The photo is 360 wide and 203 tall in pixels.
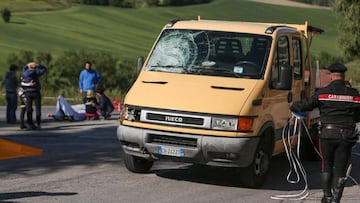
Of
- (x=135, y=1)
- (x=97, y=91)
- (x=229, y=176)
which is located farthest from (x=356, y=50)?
(x=135, y=1)

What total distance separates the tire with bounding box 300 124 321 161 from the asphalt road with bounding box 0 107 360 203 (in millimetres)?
126

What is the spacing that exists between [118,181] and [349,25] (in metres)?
34.2

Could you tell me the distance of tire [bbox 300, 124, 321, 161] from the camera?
11.9 m

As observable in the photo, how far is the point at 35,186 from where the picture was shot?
8.97 m

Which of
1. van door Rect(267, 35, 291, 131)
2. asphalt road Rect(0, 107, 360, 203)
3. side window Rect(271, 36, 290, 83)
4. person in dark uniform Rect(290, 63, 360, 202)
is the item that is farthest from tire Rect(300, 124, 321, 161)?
person in dark uniform Rect(290, 63, 360, 202)

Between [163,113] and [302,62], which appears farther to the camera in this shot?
[302,62]

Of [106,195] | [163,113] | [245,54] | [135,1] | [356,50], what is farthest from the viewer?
[135,1]

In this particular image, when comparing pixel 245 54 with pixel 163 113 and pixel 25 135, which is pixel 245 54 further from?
pixel 25 135

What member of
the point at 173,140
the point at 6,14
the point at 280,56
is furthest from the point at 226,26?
the point at 6,14

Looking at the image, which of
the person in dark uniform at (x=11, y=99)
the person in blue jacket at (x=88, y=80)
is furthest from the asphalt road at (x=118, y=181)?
the person in blue jacket at (x=88, y=80)

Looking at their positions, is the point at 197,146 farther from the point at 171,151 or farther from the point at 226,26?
the point at 226,26

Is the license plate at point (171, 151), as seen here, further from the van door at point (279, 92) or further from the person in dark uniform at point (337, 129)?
the person in dark uniform at point (337, 129)

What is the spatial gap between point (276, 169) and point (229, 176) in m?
1.27

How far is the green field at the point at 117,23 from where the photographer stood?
246ft
